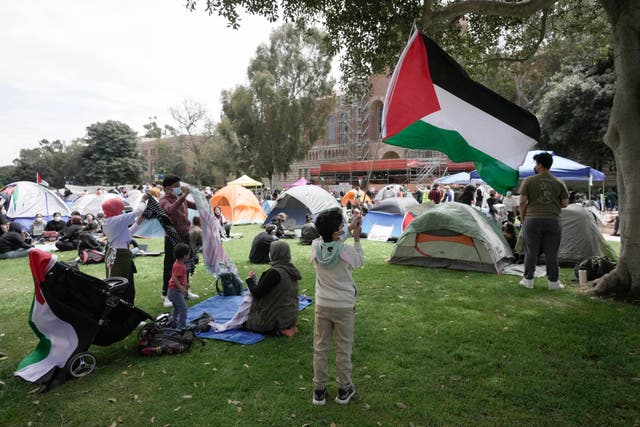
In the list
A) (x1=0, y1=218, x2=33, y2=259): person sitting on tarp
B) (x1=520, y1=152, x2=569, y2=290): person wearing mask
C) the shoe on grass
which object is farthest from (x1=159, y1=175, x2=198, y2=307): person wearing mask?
(x1=0, y1=218, x2=33, y2=259): person sitting on tarp

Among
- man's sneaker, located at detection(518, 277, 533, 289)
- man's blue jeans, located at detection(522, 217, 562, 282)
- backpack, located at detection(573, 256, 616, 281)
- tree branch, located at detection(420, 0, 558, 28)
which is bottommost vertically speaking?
man's sneaker, located at detection(518, 277, 533, 289)

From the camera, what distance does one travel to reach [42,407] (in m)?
3.22

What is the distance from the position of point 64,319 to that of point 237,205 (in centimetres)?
1401

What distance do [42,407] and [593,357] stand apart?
5.09m

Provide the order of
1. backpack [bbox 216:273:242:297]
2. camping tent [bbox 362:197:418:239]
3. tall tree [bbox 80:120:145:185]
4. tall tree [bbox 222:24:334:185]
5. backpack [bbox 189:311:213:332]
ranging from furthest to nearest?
tall tree [bbox 80:120:145:185] < tall tree [bbox 222:24:334:185] < camping tent [bbox 362:197:418:239] < backpack [bbox 216:273:242:297] < backpack [bbox 189:311:213:332]

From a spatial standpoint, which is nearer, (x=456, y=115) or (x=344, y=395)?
(x=344, y=395)

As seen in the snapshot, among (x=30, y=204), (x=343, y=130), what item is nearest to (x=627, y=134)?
(x=30, y=204)

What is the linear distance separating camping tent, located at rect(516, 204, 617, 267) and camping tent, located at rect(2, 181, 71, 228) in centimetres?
1740

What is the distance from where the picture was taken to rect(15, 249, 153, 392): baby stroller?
3.59m

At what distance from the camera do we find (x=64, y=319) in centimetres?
368

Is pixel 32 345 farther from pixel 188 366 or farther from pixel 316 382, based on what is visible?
pixel 316 382

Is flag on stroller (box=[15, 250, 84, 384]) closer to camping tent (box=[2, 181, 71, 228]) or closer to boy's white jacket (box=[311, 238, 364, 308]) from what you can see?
boy's white jacket (box=[311, 238, 364, 308])

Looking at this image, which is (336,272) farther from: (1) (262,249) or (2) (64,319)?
(1) (262,249)

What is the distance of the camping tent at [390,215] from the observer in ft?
41.4
